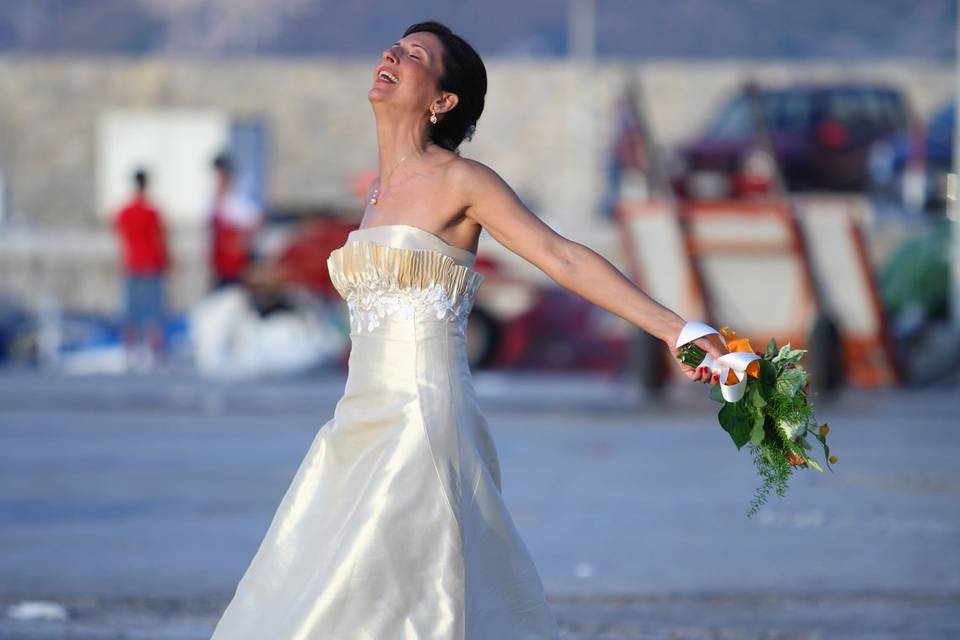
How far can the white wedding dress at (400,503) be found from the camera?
4.11 metres

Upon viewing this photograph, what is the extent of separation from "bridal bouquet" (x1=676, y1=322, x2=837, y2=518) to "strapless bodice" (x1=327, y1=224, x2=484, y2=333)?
21.9 inches

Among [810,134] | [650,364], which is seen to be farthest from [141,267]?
[810,134]

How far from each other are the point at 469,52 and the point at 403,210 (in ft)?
1.45

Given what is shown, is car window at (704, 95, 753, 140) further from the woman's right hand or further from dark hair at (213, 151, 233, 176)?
the woman's right hand

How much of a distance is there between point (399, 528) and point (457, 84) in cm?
109

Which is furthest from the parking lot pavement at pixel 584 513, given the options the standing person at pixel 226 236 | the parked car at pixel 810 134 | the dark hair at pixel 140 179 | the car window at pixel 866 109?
the car window at pixel 866 109

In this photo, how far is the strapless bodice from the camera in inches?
170

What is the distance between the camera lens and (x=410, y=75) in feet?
14.5

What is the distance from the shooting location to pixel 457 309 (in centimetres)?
437

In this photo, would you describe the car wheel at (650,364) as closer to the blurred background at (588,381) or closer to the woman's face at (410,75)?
the blurred background at (588,381)

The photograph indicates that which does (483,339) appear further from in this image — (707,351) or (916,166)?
(707,351)

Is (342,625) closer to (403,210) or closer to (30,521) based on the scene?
(403,210)

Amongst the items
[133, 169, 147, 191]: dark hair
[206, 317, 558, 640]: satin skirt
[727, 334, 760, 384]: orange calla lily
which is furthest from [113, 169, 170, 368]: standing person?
[727, 334, 760, 384]: orange calla lily

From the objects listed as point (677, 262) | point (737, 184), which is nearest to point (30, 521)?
point (677, 262)
